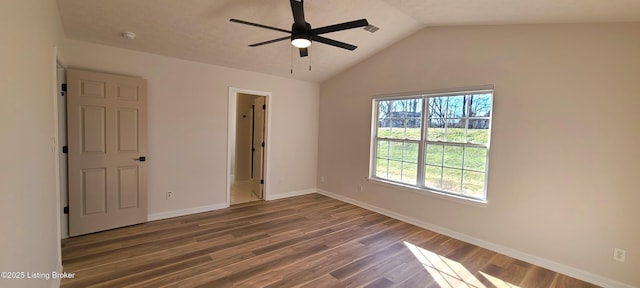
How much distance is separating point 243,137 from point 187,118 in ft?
8.61

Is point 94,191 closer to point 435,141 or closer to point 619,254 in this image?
point 435,141

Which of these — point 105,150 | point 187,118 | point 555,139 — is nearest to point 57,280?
point 105,150

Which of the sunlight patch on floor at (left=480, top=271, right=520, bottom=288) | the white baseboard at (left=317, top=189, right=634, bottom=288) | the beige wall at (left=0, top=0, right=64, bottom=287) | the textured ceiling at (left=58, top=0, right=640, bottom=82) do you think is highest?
the textured ceiling at (left=58, top=0, right=640, bottom=82)

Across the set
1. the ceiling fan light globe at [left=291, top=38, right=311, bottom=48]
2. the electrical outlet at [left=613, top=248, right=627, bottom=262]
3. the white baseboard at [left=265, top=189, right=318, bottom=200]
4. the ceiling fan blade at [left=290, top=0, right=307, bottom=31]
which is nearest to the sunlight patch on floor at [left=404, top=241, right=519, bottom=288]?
the electrical outlet at [left=613, top=248, right=627, bottom=262]

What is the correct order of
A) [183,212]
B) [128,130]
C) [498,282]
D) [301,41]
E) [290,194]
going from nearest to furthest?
[301,41] < [498,282] < [128,130] < [183,212] < [290,194]

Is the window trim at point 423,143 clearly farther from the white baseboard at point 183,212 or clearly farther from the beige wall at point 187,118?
the white baseboard at point 183,212

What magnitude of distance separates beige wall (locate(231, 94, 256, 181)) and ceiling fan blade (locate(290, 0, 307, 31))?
4479 millimetres

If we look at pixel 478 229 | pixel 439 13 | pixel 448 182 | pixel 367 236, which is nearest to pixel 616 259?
pixel 478 229

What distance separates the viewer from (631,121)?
2512 mm

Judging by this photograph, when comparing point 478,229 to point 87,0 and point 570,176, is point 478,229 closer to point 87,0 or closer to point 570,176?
point 570,176

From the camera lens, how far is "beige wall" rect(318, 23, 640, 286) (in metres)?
2.56

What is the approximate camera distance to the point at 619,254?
8.52ft

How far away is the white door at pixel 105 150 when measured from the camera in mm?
3289

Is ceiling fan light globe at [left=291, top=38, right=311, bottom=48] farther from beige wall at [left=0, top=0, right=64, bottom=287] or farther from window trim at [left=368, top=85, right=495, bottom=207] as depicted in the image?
window trim at [left=368, top=85, right=495, bottom=207]
